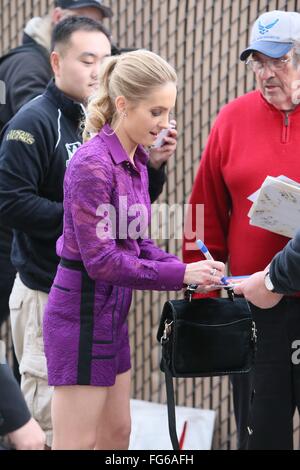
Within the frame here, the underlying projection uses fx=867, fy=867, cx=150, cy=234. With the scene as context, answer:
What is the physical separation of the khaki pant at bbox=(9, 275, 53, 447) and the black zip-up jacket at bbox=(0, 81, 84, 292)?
0.07 metres

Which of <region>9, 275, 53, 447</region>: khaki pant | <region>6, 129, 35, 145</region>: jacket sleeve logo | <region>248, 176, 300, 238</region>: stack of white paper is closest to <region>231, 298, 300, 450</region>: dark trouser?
<region>248, 176, 300, 238</region>: stack of white paper

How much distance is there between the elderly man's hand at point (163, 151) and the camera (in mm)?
3555

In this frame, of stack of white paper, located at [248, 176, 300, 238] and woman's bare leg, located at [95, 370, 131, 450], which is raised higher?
stack of white paper, located at [248, 176, 300, 238]

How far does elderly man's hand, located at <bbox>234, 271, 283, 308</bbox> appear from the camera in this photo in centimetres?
326

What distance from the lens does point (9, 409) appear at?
2.60 meters

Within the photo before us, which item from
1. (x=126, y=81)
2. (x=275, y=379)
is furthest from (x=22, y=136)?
(x=275, y=379)

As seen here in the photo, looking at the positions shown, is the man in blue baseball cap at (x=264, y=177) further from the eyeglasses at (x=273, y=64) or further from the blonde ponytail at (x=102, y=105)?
the blonde ponytail at (x=102, y=105)

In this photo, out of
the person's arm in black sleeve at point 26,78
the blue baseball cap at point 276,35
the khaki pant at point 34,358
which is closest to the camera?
the blue baseball cap at point 276,35

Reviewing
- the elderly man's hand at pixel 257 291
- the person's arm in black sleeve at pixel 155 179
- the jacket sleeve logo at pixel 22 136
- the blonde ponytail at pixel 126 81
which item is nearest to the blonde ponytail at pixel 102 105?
the blonde ponytail at pixel 126 81

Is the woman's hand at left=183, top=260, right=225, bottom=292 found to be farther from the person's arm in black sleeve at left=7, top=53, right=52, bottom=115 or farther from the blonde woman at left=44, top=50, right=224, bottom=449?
the person's arm in black sleeve at left=7, top=53, right=52, bottom=115

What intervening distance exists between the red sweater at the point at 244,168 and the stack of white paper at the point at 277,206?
0.12m

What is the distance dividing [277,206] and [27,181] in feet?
3.28

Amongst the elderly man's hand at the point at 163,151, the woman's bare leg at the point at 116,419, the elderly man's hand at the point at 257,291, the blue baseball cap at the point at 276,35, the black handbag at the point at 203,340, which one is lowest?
the woman's bare leg at the point at 116,419

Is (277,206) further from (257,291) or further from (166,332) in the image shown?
(166,332)
